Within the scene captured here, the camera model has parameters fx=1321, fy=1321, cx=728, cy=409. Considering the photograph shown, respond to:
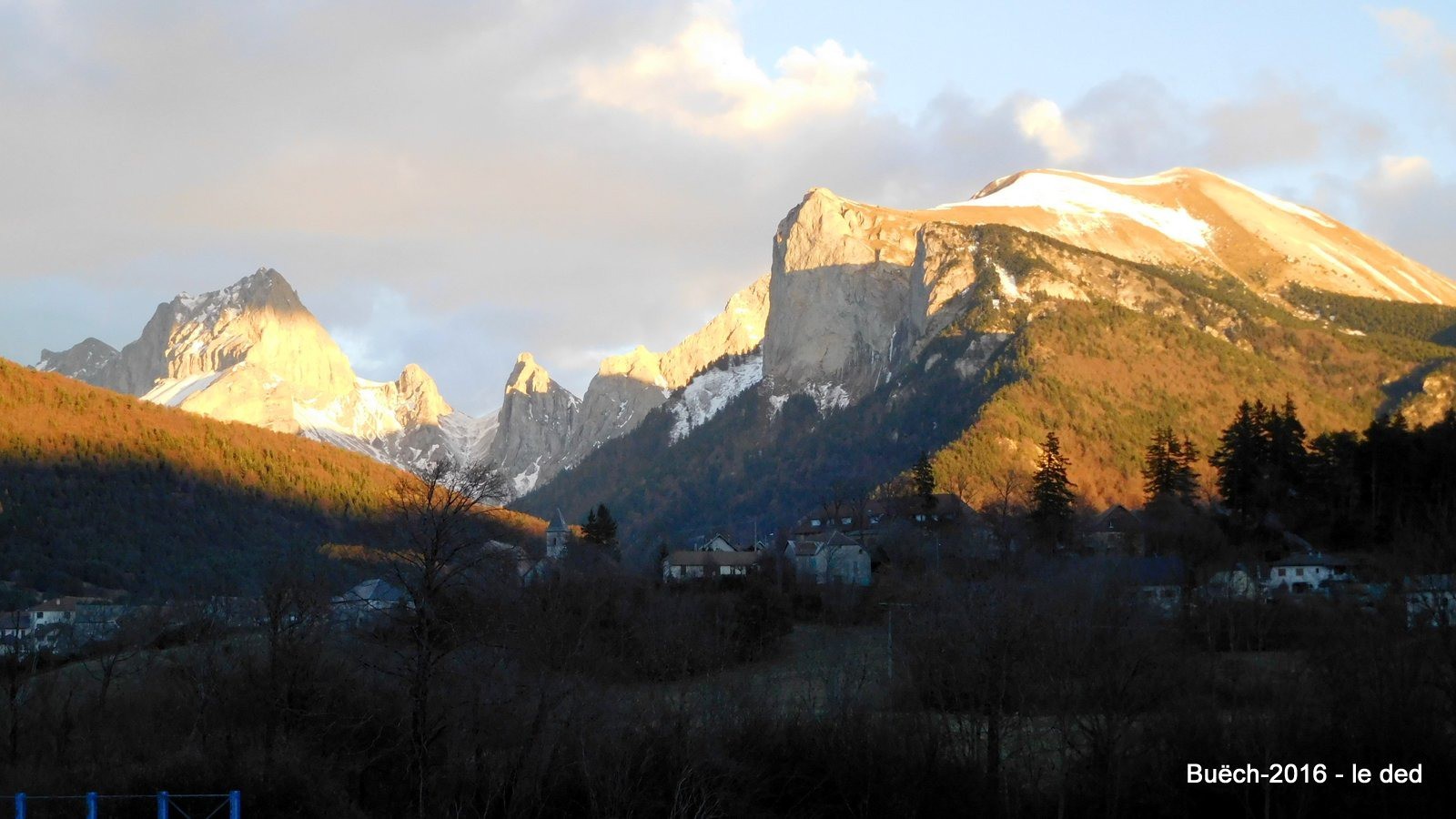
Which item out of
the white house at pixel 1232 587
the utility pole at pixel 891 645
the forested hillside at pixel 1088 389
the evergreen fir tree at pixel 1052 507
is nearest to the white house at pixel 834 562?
the utility pole at pixel 891 645

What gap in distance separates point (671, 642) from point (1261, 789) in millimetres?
24961

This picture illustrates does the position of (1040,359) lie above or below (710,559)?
above

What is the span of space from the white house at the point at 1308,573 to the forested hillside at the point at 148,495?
171 feet

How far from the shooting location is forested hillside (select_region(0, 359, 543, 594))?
97.8m

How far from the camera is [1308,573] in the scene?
212 feet

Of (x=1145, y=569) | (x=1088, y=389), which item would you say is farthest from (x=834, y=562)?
(x=1088, y=389)

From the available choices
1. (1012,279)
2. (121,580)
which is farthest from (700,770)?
(1012,279)

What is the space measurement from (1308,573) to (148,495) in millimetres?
90006

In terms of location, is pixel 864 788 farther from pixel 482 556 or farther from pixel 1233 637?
pixel 1233 637

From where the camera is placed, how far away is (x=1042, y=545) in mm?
74375

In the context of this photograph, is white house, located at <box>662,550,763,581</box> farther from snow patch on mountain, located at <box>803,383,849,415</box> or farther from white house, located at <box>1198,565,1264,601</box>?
snow patch on mountain, located at <box>803,383,849,415</box>

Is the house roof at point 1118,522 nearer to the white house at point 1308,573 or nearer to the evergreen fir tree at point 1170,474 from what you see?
the evergreen fir tree at point 1170,474

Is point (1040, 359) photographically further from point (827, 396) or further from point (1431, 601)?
point (1431, 601)

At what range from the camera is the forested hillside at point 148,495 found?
321ft
